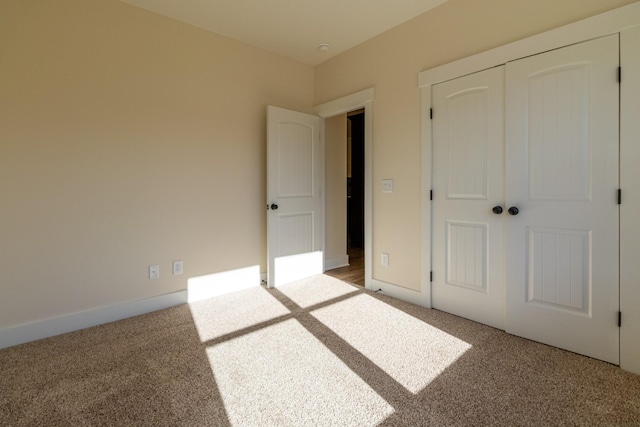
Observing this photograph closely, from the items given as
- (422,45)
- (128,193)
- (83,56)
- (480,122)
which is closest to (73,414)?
(128,193)

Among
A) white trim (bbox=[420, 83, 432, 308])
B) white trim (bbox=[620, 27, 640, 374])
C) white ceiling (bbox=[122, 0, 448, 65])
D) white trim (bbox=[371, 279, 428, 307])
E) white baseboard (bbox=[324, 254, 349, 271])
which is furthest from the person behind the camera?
white baseboard (bbox=[324, 254, 349, 271])

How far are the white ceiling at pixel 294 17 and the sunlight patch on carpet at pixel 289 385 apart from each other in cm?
272

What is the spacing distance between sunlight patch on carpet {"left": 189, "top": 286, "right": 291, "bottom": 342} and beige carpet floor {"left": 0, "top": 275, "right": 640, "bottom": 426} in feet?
0.08

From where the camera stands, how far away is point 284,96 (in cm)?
359

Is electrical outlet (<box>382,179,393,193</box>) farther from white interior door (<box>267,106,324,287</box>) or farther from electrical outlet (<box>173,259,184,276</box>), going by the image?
electrical outlet (<box>173,259,184,276</box>)

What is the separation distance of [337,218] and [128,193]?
8.35 ft

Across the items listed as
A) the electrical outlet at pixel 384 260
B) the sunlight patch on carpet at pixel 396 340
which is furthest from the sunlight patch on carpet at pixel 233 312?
the electrical outlet at pixel 384 260

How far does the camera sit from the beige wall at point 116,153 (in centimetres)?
213

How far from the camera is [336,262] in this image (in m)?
4.20

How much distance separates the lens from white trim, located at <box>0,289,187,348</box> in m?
2.12

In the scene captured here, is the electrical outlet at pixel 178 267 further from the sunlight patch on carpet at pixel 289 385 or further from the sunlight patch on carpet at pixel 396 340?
the sunlight patch on carpet at pixel 396 340

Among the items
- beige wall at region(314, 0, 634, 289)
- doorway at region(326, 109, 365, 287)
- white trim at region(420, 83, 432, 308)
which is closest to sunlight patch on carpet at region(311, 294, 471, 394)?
white trim at region(420, 83, 432, 308)

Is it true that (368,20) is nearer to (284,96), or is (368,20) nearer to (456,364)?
(284,96)

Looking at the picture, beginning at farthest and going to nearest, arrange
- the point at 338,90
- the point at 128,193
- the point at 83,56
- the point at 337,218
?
the point at 337,218, the point at 338,90, the point at 128,193, the point at 83,56
